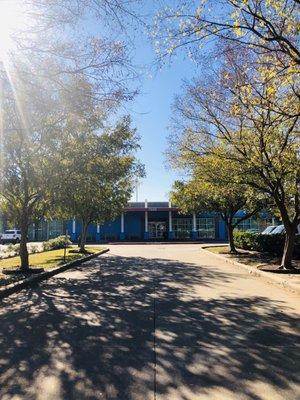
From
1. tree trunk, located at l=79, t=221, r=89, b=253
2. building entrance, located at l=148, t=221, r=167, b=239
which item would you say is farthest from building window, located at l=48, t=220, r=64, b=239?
tree trunk, located at l=79, t=221, r=89, b=253

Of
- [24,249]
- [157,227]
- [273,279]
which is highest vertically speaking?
[157,227]

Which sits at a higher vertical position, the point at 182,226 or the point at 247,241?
the point at 182,226

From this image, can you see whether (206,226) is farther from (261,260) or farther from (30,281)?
(30,281)

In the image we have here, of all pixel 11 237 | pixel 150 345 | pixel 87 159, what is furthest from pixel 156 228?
pixel 150 345

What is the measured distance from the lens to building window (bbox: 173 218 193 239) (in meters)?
62.6

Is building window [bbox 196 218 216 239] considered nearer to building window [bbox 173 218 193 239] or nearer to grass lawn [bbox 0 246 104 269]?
building window [bbox 173 218 193 239]

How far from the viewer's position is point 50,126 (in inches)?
587

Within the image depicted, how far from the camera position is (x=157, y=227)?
6431cm

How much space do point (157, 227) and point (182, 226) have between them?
11.2ft

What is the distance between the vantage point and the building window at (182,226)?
62.6 meters

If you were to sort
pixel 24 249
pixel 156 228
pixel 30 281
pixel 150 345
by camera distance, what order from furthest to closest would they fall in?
pixel 156 228
pixel 24 249
pixel 30 281
pixel 150 345

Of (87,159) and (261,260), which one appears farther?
(261,260)

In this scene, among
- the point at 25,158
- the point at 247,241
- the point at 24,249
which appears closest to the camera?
the point at 25,158

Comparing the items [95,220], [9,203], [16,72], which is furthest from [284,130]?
[95,220]
